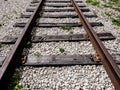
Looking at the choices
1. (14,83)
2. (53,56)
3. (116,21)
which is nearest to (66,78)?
(53,56)

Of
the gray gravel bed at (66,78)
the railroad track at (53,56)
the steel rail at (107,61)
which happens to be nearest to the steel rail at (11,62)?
the railroad track at (53,56)

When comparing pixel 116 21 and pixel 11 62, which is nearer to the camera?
pixel 11 62

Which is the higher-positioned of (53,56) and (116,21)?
(53,56)

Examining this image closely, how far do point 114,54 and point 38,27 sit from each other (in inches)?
105

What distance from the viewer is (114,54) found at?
4.81 meters

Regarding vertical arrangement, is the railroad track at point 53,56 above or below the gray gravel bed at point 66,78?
above

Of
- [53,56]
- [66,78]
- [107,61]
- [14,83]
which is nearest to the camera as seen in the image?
[14,83]

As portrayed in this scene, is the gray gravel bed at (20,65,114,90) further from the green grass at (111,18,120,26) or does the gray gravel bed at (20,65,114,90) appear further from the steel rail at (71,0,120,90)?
the green grass at (111,18,120,26)

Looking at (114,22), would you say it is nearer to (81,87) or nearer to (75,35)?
(75,35)

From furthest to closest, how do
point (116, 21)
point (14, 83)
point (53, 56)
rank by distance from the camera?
point (116, 21) → point (53, 56) → point (14, 83)

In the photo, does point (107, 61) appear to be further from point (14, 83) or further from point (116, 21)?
point (116, 21)

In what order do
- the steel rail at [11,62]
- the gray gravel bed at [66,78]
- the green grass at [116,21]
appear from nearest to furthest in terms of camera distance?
1. the steel rail at [11,62]
2. the gray gravel bed at [66,78]
3. the green grass at [116,21]

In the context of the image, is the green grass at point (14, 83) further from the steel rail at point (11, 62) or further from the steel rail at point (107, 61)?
the steel rail at point (107, 61)

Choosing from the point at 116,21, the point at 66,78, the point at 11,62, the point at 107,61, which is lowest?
the point at 116,21
